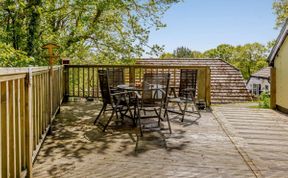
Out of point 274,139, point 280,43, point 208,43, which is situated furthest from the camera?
point 208,43

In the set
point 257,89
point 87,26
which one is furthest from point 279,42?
point 257,89

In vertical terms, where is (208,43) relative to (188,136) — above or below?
above

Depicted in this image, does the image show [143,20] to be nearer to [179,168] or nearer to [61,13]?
[61,13]

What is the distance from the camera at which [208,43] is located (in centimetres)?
4294

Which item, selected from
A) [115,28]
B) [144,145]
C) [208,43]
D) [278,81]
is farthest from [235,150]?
[208,43]

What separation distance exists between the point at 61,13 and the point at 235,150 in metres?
8.43

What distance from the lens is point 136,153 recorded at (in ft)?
10.8

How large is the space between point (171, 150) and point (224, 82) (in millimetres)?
10822

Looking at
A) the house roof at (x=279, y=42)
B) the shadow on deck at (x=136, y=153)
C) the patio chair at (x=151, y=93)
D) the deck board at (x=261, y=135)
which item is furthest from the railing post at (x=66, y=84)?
the house roof at (x=279, y=42)

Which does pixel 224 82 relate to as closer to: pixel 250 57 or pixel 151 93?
pixel 151 93

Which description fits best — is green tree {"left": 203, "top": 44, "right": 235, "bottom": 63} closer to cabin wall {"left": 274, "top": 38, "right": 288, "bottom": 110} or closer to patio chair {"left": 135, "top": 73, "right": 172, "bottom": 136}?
cabin wall {"left": 274, "top": 38, "right": 288, "bottom": 110}

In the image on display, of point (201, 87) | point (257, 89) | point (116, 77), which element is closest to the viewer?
point (116, 77)

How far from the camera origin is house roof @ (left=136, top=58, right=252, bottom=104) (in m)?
12.8

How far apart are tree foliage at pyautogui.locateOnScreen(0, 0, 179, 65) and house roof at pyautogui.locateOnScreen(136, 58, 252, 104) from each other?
Answer: 13.5 ft
